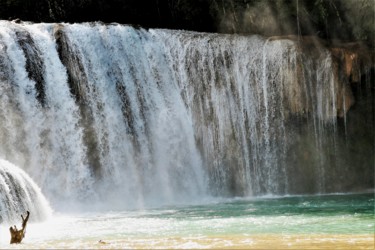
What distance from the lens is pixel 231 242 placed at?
42.8 feet

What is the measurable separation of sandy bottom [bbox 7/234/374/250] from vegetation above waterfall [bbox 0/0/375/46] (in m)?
17.1

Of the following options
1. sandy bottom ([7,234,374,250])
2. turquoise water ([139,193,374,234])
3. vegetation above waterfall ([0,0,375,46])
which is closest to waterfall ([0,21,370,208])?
vegetation above waterfall ([0,0,375,46])

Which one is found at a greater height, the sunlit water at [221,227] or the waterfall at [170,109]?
the waterfall at [170,109]

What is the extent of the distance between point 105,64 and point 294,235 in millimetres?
14190

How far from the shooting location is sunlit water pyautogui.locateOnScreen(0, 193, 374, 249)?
13.0 metres

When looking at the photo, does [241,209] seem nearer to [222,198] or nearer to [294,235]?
[222,198]

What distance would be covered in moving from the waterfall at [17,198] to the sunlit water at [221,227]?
0.36m

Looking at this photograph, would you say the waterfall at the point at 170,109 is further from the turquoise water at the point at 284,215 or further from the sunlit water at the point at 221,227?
the sunlit water at the point at 221,227

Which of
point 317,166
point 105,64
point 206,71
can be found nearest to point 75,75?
point 105,64

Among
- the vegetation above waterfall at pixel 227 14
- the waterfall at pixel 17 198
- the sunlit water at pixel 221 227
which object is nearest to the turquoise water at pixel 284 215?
the sunlit water at pixel 221 227

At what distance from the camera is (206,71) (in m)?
27.9

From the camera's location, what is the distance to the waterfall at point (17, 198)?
666 inches

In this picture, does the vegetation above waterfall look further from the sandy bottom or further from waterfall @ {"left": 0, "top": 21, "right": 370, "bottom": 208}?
the sandy bottom

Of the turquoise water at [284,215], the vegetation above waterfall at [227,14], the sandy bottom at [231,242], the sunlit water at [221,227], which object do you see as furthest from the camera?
the vegetation above waterfall at [227,14]
